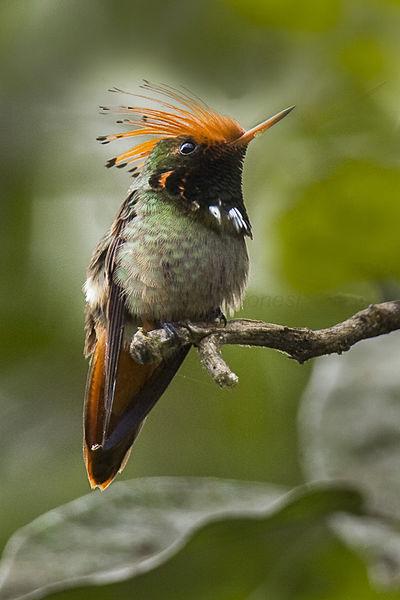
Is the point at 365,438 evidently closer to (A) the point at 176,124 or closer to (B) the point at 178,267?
(B) the point at 178,267

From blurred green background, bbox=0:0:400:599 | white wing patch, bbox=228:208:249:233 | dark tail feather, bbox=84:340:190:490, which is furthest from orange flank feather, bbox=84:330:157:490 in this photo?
white wing patch, bbox=228:208:249:233

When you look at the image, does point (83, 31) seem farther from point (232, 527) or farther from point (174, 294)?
point (232, 527)

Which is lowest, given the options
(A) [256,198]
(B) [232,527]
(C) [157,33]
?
(B) [232,527]

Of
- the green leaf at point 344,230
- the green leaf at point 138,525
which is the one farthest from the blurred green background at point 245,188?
the green leaf at point 138,525

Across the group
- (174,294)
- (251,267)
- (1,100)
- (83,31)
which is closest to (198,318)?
(174,294)

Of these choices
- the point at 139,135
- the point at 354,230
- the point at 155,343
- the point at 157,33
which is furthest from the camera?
the point at 157,33

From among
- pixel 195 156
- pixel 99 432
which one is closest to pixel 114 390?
pixel 99 432

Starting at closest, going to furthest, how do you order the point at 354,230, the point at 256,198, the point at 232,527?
the point at 354,230 → the point at 232,527 → the point at 256,198
